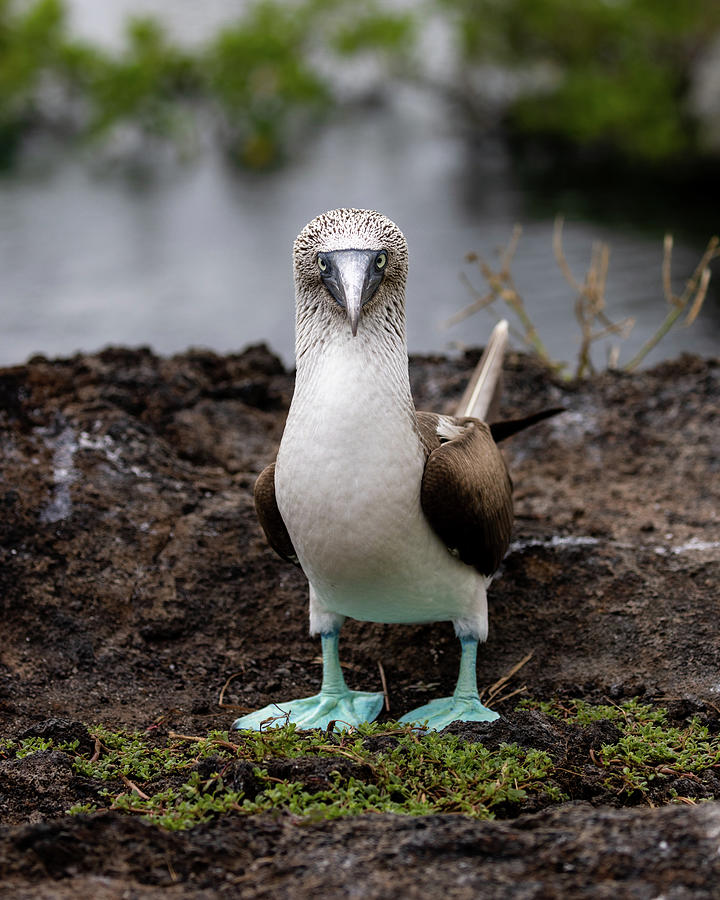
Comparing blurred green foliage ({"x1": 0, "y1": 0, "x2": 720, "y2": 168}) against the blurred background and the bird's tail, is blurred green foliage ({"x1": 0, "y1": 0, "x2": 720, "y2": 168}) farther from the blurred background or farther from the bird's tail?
the bird's tail

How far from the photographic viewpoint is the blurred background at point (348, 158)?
10.2 metres

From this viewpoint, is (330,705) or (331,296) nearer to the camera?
(331,296)

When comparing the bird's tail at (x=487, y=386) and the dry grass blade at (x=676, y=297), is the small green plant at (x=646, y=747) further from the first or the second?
the dry grass blade at (x=676, y=297)

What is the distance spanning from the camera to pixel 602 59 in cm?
1381

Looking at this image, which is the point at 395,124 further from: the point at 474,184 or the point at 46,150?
the point at 46,150

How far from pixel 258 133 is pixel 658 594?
11430mm

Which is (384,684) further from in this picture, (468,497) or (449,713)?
(468,497)

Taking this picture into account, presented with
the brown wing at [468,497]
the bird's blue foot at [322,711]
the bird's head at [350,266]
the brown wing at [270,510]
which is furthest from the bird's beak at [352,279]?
the bird's blue foot at [322,711]

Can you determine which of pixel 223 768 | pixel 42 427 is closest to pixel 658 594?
pixel 223 768

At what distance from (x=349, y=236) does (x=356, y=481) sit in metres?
0.76

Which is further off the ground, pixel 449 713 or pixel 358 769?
pixel 358 769

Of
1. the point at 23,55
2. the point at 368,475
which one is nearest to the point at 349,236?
the point at 368,475

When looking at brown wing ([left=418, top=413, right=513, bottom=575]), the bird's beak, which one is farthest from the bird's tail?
the bird's beak

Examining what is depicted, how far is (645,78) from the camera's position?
41.9ft
